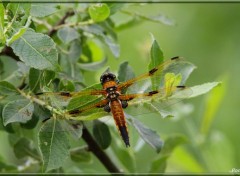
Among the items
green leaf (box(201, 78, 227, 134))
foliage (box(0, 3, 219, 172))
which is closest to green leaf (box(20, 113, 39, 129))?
foliage (box(0, 3, 219, 172))

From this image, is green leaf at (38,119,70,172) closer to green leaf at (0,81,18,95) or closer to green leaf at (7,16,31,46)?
green leaf at (0,81,18,95)

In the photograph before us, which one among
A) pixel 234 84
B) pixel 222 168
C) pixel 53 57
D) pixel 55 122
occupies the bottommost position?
pixel 234 84

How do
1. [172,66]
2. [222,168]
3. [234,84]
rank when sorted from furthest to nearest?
[234,84], [222,168], [172,66]

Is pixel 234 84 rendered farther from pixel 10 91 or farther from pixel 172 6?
pixel 10 91

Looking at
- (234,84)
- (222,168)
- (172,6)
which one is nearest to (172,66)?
(222,168)

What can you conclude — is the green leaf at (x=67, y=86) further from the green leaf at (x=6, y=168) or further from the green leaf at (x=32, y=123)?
the green leaf at (x=6, y=168)

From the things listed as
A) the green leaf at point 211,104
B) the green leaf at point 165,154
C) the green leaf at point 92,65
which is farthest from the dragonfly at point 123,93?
the green leaf at point 211,104
